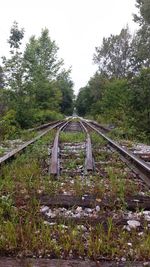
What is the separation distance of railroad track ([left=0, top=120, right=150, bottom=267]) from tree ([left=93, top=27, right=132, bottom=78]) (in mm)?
66548

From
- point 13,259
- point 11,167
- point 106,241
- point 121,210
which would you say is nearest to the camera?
point 13,259

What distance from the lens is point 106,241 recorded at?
3.82 m

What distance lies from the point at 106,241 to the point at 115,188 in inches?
72.8

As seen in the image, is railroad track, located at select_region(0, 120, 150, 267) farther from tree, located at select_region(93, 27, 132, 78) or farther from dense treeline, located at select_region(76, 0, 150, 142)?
tree, located at select_region(93, 27, 132, 78)

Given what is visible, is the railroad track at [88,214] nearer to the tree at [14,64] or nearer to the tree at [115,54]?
the tree at [14,64]

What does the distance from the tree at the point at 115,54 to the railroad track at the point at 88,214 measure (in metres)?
66.5

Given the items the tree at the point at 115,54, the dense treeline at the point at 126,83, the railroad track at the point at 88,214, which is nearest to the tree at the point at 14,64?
the dense treeline at the point at 126,83

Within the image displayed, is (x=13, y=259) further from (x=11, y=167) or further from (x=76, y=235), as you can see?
(x=11, y=167)

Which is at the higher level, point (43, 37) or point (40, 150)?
point (43, 37)

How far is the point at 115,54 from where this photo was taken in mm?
73750

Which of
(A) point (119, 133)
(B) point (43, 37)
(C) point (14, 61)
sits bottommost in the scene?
(A) point (119, 133)

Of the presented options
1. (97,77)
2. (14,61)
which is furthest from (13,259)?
(97,77)

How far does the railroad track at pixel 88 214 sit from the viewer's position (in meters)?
3.62

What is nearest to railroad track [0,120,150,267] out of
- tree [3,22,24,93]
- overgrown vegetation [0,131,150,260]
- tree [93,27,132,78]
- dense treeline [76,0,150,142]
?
overgrown vegetation [0,131,150,260]
